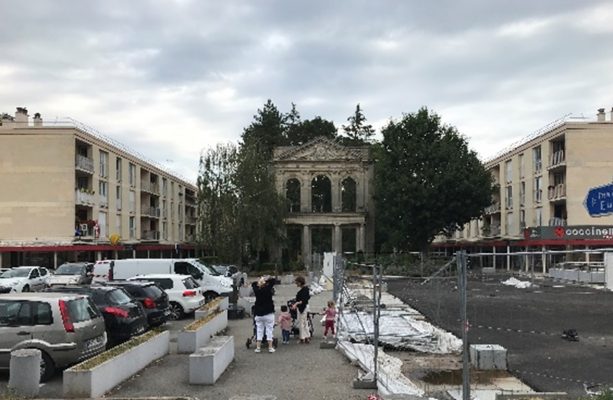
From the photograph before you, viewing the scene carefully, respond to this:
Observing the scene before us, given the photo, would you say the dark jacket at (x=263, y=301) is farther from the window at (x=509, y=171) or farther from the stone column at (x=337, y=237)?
the stone column at (x=337, y=237)

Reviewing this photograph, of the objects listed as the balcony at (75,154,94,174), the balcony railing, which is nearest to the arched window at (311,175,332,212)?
the balcony railing

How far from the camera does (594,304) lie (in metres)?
26.6

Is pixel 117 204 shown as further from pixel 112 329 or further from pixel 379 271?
pixel 379 271

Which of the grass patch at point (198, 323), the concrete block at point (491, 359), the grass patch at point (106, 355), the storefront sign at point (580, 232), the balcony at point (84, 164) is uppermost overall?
the balcony at point (84, 164)

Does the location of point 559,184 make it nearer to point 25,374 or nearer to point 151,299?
point 151,299

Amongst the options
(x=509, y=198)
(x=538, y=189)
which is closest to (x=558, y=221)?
(x=538, y=189)

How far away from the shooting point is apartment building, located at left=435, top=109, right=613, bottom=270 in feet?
163

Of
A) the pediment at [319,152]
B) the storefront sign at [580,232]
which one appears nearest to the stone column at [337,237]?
the pediment at [319,152]

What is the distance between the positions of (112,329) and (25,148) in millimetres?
39400

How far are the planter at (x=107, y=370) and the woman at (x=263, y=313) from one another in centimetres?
259

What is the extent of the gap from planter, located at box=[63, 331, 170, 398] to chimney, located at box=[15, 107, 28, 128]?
43.3m

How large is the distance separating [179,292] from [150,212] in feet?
164

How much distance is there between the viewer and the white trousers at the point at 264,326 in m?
16.2

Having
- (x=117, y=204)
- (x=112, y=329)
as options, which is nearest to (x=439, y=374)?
(x=112, y=329)
